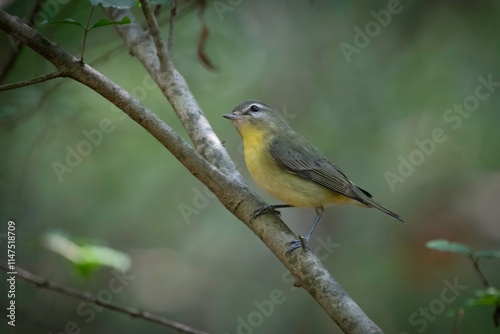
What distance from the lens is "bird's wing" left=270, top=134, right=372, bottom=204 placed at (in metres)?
3.95

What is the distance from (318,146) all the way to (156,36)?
3222 millimetres

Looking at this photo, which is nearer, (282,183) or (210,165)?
(210,165)

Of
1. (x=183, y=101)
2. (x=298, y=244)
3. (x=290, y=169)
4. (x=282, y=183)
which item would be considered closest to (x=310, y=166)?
(x=290, y=169)

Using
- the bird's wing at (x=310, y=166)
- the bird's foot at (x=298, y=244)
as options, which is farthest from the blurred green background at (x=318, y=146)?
the bird's foot at (x=298, y=244)

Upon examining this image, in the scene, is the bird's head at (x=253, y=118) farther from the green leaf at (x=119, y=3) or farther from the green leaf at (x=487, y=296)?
the green leaf at (x=487, y=296)

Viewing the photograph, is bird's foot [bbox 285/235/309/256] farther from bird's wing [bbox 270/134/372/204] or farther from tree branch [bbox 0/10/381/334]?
bird's wing [bbox 270/134/372/204]

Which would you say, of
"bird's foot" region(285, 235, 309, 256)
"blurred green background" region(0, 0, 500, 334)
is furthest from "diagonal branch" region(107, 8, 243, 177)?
"blurred green background" region(0, 0, 500, 334)

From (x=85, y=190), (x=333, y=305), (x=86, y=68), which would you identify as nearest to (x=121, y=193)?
(x=85, y=190)

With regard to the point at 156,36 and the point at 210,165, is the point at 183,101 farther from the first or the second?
the point at 210,165

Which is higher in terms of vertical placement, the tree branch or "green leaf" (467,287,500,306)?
the tree branch

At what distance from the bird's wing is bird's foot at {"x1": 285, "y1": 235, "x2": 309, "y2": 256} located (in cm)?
131

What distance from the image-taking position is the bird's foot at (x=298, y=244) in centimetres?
254

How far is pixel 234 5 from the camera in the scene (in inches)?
227

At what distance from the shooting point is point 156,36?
3.16 m
